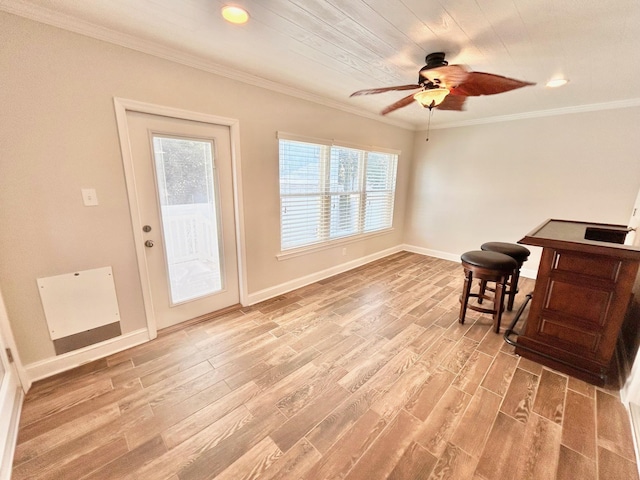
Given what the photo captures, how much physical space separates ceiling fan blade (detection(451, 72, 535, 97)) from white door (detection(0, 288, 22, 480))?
3.37 meters

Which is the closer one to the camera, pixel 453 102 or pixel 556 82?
pixel 453 102

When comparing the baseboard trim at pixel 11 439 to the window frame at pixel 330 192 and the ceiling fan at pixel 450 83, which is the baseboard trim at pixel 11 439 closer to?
the window frame at pixel 330 192

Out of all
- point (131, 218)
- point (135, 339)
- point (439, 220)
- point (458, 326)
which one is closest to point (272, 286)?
point (135, 339)

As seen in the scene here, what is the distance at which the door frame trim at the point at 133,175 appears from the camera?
1999 millimetres

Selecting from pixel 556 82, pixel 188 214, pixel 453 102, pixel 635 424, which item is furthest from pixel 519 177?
pixel 188 214

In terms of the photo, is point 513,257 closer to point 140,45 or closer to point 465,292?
point 465,292

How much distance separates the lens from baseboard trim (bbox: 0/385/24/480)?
1.25 meters

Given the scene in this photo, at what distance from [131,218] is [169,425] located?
157 centimetres

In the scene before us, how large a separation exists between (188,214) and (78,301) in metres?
1.06

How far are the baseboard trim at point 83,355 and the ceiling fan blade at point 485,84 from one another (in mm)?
3328

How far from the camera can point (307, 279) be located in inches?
144

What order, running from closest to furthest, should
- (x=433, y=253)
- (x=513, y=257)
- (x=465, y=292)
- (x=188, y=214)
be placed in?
(x=188, y=214)
(x=465, y=292)
(x=513, y=257)
(x=433, y=253)

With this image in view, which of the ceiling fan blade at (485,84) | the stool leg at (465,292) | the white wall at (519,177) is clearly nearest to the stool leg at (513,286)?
the stool leg at (465,292)

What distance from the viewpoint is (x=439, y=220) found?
4.90m
